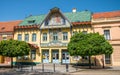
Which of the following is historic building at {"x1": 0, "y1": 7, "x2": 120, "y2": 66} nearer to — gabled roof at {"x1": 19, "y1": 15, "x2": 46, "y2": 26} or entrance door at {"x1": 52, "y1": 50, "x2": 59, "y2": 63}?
entrance door at {"x1": 52, "y1": 50, "x2": 59, "y2": 63}

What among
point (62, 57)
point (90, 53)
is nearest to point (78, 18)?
point (62, 57)

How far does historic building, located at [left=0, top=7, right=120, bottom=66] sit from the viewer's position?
100 feet

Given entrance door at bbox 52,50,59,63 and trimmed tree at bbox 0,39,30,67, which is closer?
trimmed tree at bbox 0,39,30,67

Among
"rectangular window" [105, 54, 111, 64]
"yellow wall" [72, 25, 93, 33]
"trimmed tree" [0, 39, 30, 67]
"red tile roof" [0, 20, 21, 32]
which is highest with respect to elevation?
"red tile roof" [0, 20, 21, 32]

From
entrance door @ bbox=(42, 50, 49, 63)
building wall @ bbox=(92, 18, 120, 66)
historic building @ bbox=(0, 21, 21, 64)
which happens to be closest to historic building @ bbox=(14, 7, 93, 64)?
entrance door @ bbox=(42, 50, 49, 63)

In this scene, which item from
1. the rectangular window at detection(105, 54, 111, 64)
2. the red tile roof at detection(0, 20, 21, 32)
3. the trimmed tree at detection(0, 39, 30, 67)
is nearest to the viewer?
the trimmed tree at detection(0, 39, 30, 67)

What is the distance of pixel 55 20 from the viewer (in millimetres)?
34281

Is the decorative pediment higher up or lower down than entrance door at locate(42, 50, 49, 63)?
higher up

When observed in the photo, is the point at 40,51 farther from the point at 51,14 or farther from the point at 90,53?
the point at 90,53

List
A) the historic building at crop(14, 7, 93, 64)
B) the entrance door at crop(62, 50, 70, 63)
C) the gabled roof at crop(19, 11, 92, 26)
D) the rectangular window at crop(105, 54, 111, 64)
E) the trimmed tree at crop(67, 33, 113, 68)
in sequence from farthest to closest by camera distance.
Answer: the gabled roof at crop(19, 11, 92, 26), the entrance door at crop(62, 50, 70, 63), the historic building at crop(14, 7, 93, 64), the rectangular window at crop(105, 54, 111, 64), the trimmed tree at crop(67, 33, 113, 68)

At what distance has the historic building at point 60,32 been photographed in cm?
3053

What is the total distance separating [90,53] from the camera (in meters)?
24.8

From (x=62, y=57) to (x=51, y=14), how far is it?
9.12 m

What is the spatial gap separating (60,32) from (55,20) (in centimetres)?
274
